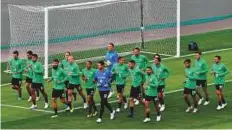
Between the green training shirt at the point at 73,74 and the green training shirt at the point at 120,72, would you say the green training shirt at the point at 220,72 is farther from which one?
the green training shirt at the point at 73,74

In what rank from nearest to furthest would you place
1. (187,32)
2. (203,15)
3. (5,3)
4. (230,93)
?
(230,93) < (5,3) < (187,32) < (203,15)

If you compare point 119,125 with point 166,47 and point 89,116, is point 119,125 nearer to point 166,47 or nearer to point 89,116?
point 89,116

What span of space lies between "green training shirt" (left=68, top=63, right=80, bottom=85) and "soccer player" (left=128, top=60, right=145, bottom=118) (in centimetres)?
198

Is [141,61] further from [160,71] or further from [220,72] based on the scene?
[220,72]

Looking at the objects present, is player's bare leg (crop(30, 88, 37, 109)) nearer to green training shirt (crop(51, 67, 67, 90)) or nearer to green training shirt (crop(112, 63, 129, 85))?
green training shirt (crop(51, 67, 67, 90))

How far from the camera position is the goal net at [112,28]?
43812 mm

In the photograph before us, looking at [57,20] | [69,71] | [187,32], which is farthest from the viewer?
[187,32]

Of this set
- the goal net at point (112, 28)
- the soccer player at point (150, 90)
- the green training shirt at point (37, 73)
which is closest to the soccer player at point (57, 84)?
the green training shirt at point (37, 73)

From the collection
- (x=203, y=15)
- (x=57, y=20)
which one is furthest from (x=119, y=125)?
(x=203, y=15)

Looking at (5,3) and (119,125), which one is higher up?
(5,3)

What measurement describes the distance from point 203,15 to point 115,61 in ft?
61.1

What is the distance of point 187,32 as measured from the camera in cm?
5078

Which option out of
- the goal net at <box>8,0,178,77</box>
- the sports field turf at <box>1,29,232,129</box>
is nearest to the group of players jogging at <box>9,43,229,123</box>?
the sports field turf at <box>1,29,232,129</box>

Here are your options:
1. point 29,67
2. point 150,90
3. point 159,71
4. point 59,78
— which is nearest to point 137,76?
point 159,71
